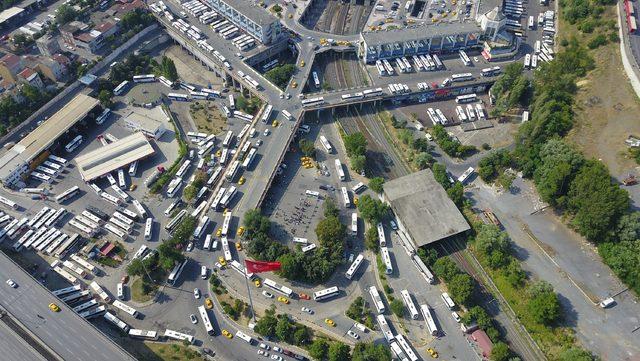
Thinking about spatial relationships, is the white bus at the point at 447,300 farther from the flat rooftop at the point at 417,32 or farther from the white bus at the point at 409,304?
the flat rooftop at the point at 417,32

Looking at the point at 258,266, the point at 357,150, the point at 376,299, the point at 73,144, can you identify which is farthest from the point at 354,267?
the point at 73,144

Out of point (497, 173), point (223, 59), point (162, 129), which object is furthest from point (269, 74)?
point (497, 173)

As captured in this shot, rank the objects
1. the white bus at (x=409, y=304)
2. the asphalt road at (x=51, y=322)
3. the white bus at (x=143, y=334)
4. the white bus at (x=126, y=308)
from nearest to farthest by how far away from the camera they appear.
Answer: the asphalt road at (x=51, y=322) → the white bus at (x=143, y=334) → the white bus at (x=409, y=304) → the white bus at (x=126, y=308)

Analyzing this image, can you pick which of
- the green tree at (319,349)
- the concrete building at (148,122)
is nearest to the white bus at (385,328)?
the green tree at (319,349)

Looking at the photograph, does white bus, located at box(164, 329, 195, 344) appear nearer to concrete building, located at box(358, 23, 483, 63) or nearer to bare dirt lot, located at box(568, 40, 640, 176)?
concrete building, located at box(358, 23, 483, 63)

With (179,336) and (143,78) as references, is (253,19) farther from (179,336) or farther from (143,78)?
(179,336)
